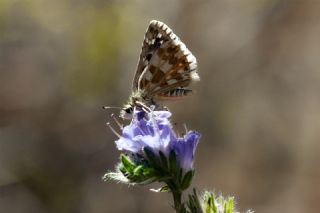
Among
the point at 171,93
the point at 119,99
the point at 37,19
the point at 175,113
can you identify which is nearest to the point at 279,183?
the point at 175,113

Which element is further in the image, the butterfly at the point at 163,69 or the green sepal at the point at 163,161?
the butterfly at the point at 163,69

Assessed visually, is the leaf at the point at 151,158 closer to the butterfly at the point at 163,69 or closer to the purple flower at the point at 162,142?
the purple flower at the point at 162,142

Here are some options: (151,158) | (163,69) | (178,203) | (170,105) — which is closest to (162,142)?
(151,158)

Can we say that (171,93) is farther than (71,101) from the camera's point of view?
No

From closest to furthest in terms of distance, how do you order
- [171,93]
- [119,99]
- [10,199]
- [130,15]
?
[171,93] < [10,199] < [119,99] < [130,15]

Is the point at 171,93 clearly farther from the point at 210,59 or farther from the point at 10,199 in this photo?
the point at 210,59

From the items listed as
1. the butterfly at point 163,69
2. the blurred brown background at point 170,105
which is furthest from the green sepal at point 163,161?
the blurred brown background at point 170,105
